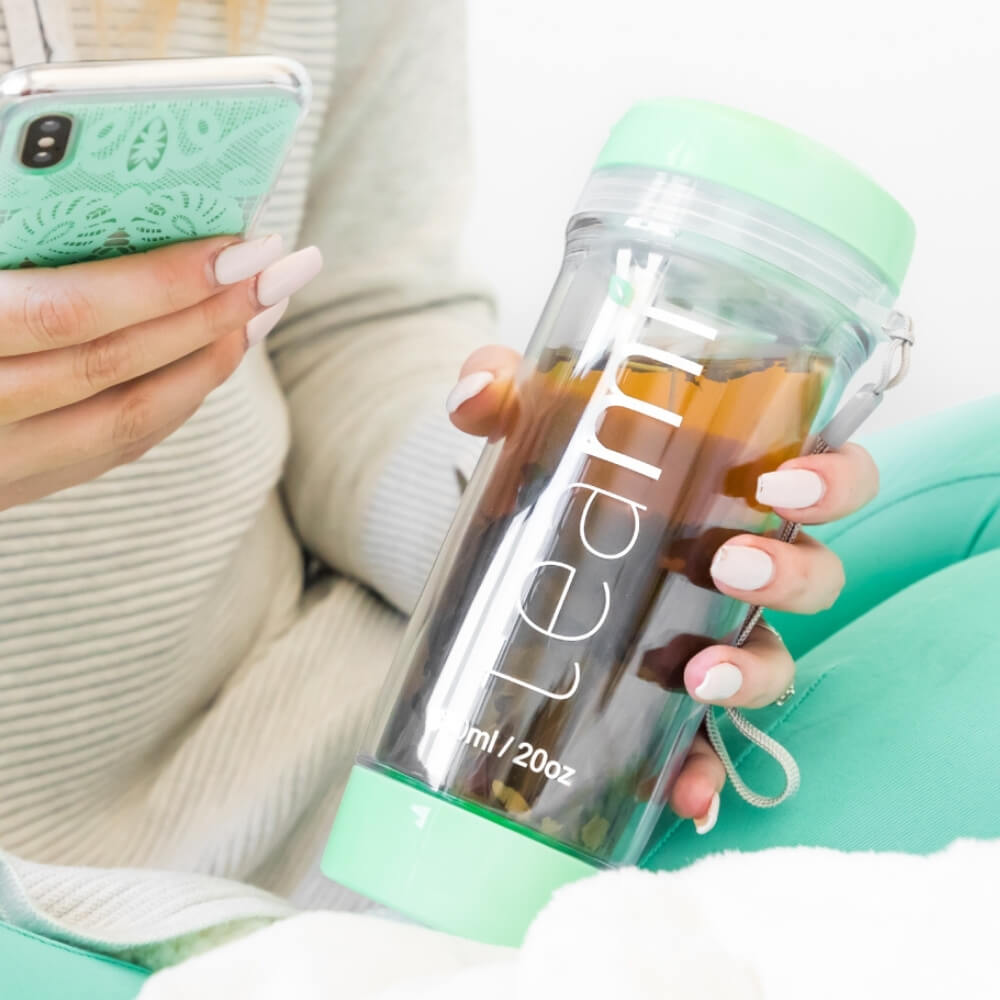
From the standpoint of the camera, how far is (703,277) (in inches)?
16.2

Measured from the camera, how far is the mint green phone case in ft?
1.23

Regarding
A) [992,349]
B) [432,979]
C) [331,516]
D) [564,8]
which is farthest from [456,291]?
[432,979]

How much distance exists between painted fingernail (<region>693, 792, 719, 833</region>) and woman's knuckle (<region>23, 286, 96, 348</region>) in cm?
32

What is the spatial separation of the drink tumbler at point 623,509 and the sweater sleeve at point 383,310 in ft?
1.07

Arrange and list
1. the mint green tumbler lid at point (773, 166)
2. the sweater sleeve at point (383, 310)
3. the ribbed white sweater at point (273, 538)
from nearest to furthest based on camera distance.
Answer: the mint green tumbler lid at point (773, 166)
the ribbed white sweater at point (273, 538)
the sweater sleeve at point (383, 310)

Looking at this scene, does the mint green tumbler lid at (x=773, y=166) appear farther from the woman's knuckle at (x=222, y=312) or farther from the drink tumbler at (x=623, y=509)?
the woman's knuckle at (x=222, y=312)

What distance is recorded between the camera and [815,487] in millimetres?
414

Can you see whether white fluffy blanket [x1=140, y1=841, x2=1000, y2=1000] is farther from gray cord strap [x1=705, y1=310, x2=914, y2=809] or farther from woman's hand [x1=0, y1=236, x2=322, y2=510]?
woman's hand [x1=0, y1=236, x2=322, y2=510]

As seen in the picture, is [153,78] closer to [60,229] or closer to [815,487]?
[60,229]

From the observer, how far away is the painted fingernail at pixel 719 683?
413 mm

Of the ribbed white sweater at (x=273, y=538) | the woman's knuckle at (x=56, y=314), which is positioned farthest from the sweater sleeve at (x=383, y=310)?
the woman's knuckle at (x=56, y=314)

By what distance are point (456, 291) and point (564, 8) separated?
1.11 feet

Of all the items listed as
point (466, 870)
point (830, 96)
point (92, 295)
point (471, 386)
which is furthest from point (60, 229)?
point (830, 96)

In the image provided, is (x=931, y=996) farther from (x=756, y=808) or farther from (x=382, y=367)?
(x=382, y=367)
